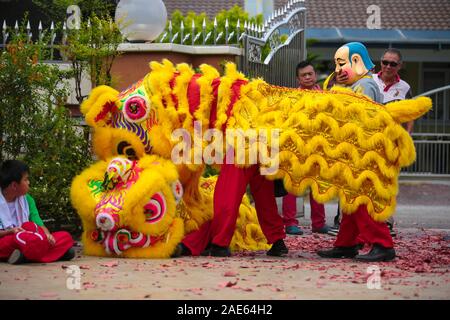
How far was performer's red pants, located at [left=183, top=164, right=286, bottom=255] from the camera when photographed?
795 cm

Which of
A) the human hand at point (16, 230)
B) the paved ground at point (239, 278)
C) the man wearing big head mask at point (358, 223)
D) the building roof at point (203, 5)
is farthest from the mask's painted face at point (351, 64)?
the building roof at point (203, 5)

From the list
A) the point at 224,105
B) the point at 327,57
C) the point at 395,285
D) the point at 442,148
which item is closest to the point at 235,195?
the point at 224,105

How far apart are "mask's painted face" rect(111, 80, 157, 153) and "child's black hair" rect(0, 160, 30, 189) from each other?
3.06 feet

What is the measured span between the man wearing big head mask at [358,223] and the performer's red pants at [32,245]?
7.57 ft

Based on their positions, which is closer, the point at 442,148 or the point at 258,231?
the point at 258,231

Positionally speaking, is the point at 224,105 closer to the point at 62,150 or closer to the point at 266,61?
the point at 62,150

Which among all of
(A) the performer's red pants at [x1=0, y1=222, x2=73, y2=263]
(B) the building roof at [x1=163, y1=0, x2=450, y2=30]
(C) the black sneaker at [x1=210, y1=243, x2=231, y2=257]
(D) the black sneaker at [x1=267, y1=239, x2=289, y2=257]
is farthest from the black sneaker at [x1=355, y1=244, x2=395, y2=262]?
(B) the building roof at [x1=163, y1=0, x2=450, y2=30]

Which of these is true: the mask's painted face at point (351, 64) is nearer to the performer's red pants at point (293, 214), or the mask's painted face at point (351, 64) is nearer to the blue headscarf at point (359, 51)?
the blue headscarf at point (359, 51)

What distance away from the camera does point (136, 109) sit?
7980mm

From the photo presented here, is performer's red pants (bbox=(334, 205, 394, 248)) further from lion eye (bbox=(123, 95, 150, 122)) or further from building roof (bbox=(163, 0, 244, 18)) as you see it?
building roof (bbox=(163, 0, 244, 18))

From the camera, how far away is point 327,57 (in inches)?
916

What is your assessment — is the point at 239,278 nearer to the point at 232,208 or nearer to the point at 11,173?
the point at 232,208

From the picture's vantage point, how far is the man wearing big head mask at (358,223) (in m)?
7.90

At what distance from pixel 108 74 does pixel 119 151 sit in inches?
66.6
